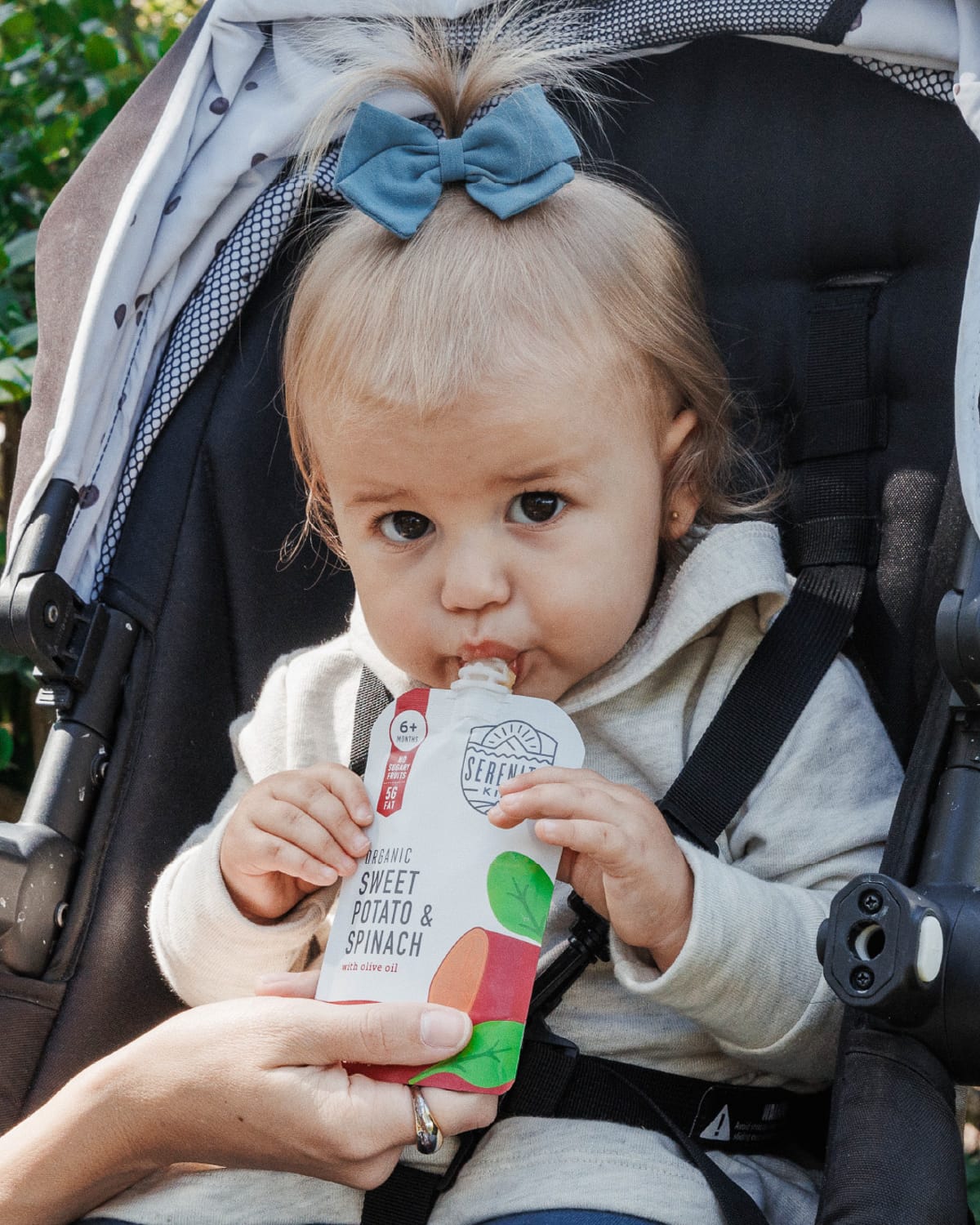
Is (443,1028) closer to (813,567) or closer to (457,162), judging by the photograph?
(813,567)

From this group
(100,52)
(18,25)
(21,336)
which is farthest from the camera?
(18,25)

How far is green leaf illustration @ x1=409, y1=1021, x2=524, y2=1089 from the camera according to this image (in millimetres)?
1110

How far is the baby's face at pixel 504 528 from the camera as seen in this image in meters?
1.28

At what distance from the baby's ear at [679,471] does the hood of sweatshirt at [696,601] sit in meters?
0.03

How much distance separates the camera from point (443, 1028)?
109cm

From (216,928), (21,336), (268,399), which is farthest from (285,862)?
(21,336)

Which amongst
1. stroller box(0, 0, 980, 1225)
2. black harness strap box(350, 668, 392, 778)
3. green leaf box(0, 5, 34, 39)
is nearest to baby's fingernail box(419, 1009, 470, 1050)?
stroller box(0, 0, 980, 1225)

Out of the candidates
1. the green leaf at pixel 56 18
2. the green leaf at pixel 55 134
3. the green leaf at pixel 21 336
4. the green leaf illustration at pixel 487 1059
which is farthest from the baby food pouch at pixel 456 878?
the green leaf at pixel 56 18

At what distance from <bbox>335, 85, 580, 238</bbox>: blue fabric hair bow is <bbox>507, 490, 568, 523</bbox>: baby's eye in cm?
26

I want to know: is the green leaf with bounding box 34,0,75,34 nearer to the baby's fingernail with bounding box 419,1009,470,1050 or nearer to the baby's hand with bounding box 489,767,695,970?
the baby's hand with bounding box 489,767,695,970

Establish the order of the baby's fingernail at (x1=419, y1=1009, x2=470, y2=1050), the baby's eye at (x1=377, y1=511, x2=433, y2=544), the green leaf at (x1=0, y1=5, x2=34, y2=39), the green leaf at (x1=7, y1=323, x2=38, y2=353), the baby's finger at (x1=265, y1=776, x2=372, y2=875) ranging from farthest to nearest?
the green leaf at (x1=0, y1=5, x2=34, y2=39), the green leaf at (x1=7, y1=323, x2=38, y2=353), the baby's eye at (x1=377, y1=511, x2=433, y2=544), the baby's finger at (x1=265, y1=776, x2=372, y2=875), the baby's fingernail at (x1=419, y1=1009, x2=470, y2=1050)

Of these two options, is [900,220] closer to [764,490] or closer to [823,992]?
[764,490]

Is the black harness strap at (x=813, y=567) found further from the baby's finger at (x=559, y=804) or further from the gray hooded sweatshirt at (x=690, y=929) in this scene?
the baby's finger at (x=559, y=804)

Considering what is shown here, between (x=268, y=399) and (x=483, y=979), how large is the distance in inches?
31.6
